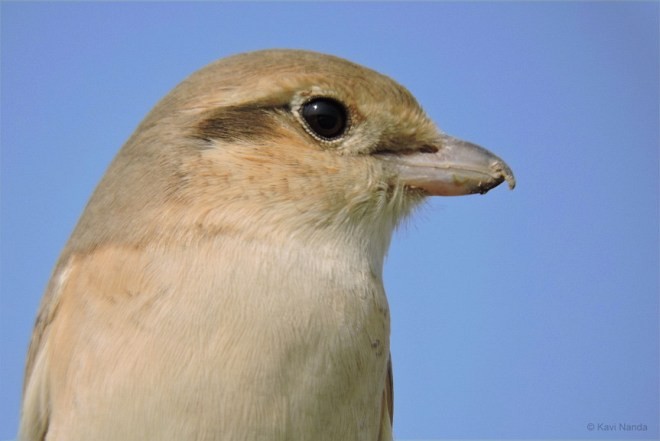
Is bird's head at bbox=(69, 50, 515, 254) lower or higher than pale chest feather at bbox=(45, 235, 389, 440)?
higher

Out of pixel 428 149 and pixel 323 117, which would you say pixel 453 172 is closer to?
pixel 428 149

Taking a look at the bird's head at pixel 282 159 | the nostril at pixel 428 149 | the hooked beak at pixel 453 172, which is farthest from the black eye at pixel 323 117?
the nostril at pixel 428 149

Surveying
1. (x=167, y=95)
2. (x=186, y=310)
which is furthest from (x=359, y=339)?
(x=167, y=95)

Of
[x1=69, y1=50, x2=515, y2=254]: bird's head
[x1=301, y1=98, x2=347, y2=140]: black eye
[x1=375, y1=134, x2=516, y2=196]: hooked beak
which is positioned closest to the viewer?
[x1=69, y1=50, x2=515, y2=254]: bird's head

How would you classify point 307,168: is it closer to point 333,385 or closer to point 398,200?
point 398,200

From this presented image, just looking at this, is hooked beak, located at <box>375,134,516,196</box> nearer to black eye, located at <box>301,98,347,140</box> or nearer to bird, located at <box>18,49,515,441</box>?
bird, located at <box>18,49,515,441</box>

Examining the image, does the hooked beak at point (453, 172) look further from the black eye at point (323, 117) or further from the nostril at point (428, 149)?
the black eye at point (323, 117)

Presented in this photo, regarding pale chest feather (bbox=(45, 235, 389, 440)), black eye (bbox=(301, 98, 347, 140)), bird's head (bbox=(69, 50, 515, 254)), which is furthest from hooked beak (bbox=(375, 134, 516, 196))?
pale chest feather (bbox=(45, 235, 389, 440))
